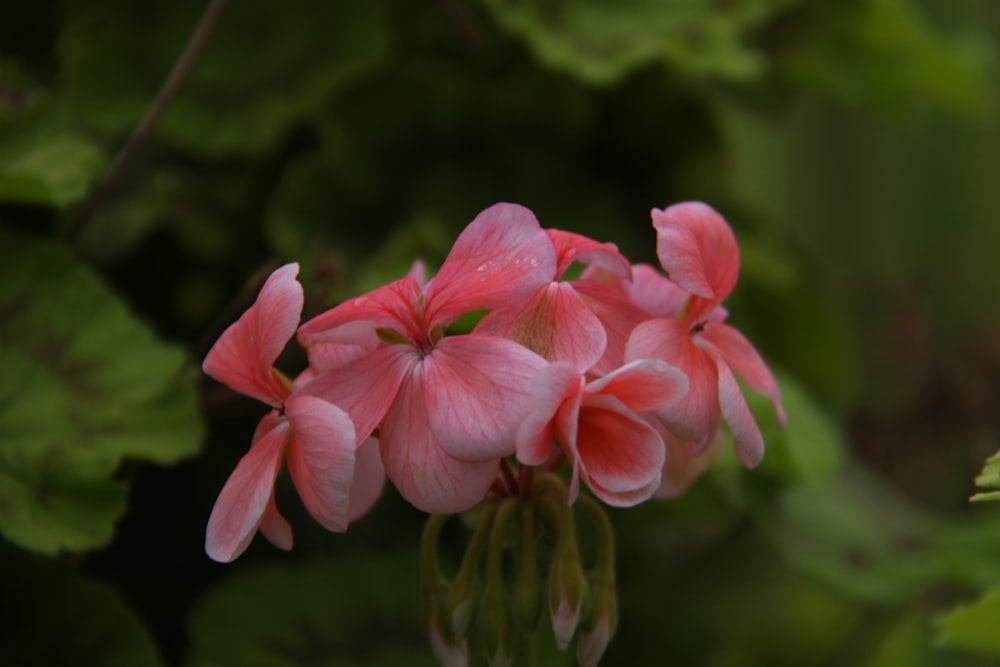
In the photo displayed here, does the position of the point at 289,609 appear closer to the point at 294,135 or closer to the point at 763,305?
the point at 294,135

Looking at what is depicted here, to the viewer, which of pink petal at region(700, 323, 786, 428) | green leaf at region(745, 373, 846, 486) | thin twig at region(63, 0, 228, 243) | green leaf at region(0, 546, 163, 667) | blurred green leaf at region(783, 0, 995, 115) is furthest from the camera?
blurred green leaf at region(783, 0, 995, 115)

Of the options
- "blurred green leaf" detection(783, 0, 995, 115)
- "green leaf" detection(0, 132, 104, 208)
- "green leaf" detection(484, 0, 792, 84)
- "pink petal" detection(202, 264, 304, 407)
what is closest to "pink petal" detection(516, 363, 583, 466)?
"pink petal" detection(202, 264, 304, 407)

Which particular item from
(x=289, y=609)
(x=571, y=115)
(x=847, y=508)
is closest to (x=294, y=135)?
(x=571, y=115)

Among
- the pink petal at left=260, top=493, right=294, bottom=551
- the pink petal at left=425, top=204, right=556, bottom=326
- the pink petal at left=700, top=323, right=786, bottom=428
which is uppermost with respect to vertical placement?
the pink petal at left=425, top=204, right=556, bottom=326

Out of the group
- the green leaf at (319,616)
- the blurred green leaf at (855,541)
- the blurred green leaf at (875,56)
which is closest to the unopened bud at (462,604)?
the green leaf at (319,616)

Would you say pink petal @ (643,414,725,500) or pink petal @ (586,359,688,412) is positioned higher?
pink petal @ (586,359,688,412)

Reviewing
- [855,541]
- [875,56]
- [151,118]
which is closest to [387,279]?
[151,118]

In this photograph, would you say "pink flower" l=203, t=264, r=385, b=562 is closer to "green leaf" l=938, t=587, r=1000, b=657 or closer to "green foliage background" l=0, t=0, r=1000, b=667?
"green foliage background" l=0, t=0, r=1000, b=667
